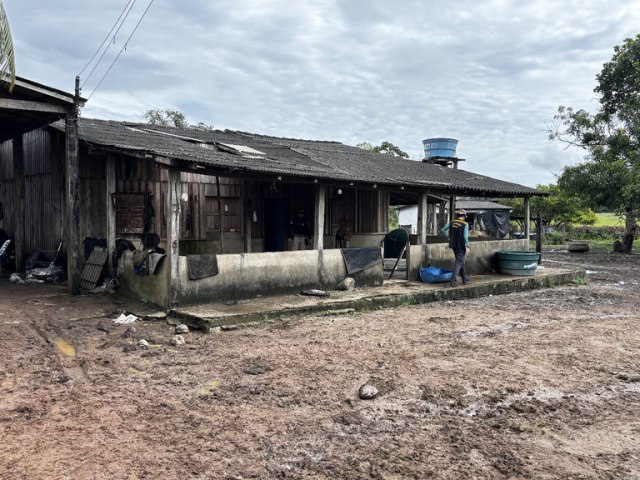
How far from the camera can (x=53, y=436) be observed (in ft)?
14.0

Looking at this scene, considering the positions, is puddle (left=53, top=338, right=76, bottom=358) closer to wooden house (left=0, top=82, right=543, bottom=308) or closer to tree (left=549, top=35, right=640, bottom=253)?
wooden house (left=0, top=82, right=543, bottom=308)

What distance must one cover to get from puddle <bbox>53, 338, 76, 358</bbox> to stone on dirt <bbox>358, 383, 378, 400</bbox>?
12.3ft

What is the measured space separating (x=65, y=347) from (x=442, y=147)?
17.2 metres

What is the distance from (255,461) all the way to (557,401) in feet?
10.4

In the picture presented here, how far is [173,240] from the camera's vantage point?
9.08 m

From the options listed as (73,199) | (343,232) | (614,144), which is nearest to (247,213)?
(343,232)

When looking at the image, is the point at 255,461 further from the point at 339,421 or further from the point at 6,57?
the point at 6,57

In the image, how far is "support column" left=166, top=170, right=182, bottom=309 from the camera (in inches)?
355

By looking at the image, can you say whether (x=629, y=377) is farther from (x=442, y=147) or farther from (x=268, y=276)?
(x=442, y=147)

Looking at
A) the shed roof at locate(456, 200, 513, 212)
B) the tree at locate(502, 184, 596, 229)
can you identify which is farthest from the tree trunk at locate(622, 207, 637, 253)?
the shed roof at locate(456, 200, 513, 212)

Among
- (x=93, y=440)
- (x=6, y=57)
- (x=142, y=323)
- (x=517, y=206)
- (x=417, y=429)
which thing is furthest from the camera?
(x=517, y=206)

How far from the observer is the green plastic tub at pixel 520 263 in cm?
1455

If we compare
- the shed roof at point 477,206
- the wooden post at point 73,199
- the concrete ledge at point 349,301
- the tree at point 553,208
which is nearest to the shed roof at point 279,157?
the wooden post at point 73,199

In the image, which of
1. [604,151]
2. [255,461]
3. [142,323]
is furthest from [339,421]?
[604,151]
